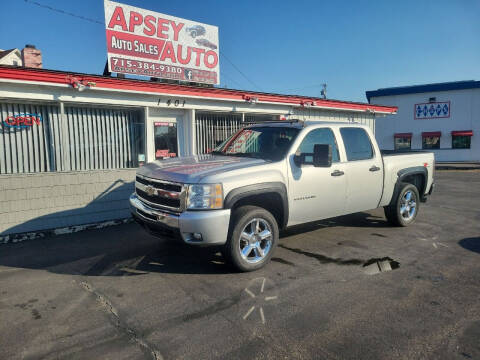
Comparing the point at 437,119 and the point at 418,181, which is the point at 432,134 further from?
the point at 418,181

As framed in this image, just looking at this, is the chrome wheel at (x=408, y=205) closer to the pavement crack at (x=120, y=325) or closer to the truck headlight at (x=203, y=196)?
the truck headlight at (x=203, y=196)

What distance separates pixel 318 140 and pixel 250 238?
196 cm

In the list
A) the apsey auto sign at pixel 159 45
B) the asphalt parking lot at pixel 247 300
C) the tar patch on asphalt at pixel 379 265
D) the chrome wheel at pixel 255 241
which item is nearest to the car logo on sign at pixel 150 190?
the asphalt parking lot at pixel 247 300

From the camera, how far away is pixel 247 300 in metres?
3.87

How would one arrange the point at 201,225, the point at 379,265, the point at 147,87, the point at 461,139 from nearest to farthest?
1. the point at 201,225
2. the point at 379,265
3. the point at 147,87
4. the point at 461,139

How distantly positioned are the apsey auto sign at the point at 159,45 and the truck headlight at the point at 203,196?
218 inches

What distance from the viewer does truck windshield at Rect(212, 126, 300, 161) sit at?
211 inches

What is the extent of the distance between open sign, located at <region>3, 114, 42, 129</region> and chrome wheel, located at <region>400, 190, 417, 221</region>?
706 cm

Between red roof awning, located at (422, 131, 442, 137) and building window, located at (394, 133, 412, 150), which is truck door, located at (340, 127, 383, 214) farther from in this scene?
red roof awning, located at (422, 131, 442, 137)

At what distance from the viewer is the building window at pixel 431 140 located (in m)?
31.0

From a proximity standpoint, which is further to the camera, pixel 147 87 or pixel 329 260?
pixel 147 87

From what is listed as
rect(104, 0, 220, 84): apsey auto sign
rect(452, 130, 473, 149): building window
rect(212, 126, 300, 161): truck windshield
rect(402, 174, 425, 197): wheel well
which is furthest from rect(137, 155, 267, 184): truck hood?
rect(452, 130, 473, 149): building window

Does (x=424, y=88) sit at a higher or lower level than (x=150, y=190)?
higher

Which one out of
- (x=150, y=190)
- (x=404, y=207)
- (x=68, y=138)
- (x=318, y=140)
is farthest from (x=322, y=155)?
(x=68, y=138)
